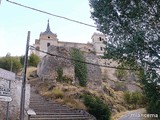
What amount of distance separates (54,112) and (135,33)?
6.60m

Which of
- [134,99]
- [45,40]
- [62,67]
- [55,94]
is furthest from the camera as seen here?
[45,40]

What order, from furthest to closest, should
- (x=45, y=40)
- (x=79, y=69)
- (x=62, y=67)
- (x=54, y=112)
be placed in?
(x=45, y=40)
(x=79, y=69)
(x=62, y=67)
(x=54, y=112)

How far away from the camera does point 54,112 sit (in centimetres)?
1475

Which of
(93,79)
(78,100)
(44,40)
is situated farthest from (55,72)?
(44,40)

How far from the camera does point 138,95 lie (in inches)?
1073

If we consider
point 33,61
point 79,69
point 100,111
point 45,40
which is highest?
point 45,40

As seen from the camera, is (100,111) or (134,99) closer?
(100,111)

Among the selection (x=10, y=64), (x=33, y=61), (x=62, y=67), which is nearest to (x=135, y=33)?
(x=62, y=67)

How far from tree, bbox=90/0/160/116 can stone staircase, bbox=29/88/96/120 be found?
438cm

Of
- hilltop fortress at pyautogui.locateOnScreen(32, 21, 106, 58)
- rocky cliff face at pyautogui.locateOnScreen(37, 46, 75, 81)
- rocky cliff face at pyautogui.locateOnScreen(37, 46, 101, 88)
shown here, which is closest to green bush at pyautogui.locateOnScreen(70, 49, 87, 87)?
rocky cliff face at pyautogui.locateOnScreen(37, 46, 101, 88)

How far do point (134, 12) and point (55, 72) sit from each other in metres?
15.6

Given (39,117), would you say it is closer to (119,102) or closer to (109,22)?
(109,22)

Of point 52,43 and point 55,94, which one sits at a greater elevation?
point 52,43

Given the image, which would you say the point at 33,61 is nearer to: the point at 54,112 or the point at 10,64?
the point at 10,64
